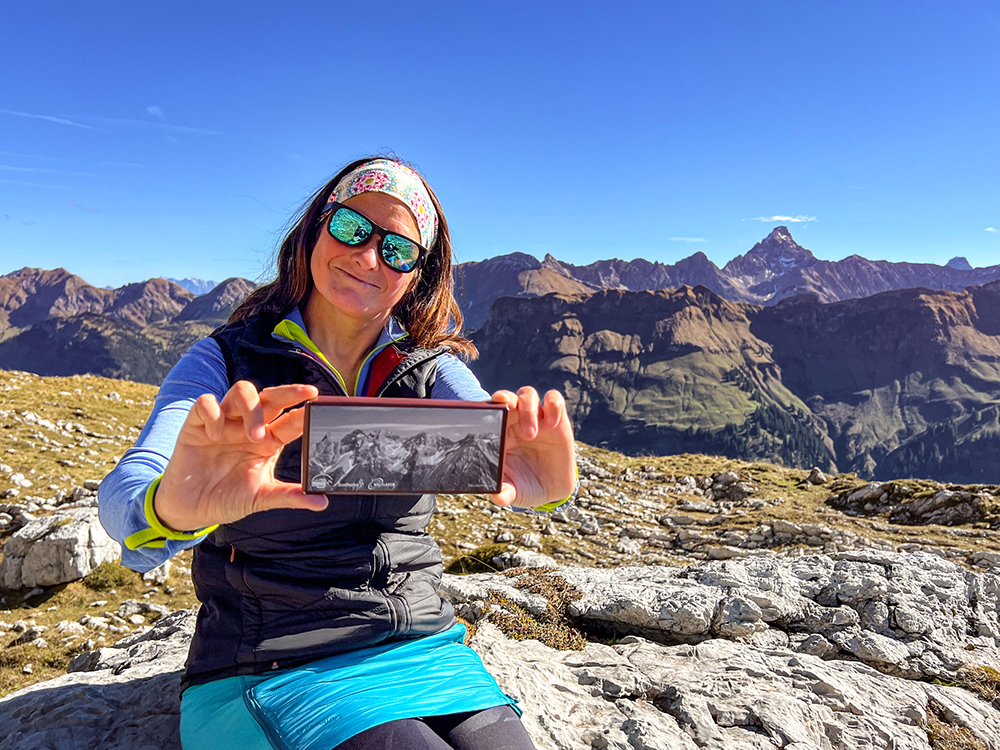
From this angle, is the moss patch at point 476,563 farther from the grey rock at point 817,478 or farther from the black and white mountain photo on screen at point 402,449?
the grey rock at point 817,478

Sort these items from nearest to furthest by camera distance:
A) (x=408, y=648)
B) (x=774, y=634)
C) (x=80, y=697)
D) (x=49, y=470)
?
(x=408, y=648) → (x=80, y=697) → (x=774, y=634) → (x=49, y=470)

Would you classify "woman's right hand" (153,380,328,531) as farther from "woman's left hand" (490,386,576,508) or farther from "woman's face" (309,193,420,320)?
"woman's face" (309,193,420,320)

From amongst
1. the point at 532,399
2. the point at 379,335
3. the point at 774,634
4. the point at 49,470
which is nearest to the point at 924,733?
A: the point at 774,634

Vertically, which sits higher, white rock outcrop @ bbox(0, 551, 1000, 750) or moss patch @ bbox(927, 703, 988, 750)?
white rock outcrop @ bbox(0, 551, 1000, 750)

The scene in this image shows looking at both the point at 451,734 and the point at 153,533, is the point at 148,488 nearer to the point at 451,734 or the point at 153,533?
the point at 153,533

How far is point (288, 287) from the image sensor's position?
15.2 feet

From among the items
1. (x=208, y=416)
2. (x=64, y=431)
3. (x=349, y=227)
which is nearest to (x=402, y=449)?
(x=208, y=416)

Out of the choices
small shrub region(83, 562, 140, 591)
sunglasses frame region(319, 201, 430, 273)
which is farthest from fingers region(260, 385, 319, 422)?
small shrub region(83, 562, 140, 591)

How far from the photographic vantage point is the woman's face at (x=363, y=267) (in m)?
4.12

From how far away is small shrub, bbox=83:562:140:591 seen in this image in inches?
452

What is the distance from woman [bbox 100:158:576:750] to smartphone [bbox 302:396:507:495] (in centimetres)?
14

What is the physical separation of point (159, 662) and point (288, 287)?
4.56 m

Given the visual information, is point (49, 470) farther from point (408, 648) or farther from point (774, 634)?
point (774, 634)

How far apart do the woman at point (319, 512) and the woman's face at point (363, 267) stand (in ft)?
0.05
